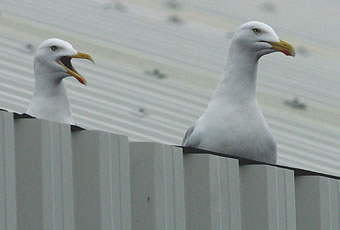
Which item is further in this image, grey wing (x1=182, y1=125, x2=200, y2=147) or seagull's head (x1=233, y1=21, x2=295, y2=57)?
seagull's head (x1=233, y1=21, x2=295, y2=57)

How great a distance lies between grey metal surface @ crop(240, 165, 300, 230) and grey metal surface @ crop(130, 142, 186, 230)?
889 millimetres

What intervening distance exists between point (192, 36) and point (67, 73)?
193 inches

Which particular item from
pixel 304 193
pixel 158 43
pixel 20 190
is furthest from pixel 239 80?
pixel 158 43

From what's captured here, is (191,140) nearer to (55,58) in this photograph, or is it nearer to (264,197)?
(264,197)

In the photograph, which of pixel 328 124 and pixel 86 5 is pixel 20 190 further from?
pixel 86 5

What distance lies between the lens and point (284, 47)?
9875mm

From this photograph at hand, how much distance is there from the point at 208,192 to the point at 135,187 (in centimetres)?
63

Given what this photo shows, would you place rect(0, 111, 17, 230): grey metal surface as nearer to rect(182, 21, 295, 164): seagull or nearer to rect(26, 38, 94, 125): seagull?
rect(182, 21, 295, 164): seagull

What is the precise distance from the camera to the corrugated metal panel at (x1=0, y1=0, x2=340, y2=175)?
11.7m

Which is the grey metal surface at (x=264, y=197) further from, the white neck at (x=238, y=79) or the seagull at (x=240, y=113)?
the white neck at (x=238, y=79)

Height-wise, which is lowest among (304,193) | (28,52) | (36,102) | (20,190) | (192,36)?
(20,190)

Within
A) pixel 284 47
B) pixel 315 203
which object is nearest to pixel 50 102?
pixel 284 47

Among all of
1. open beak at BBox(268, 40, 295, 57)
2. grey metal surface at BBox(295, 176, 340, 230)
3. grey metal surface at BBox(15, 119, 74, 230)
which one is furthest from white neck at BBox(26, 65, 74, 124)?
grey metal surface at BBox(15, 119, 74, 230)

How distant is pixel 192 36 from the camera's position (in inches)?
613
